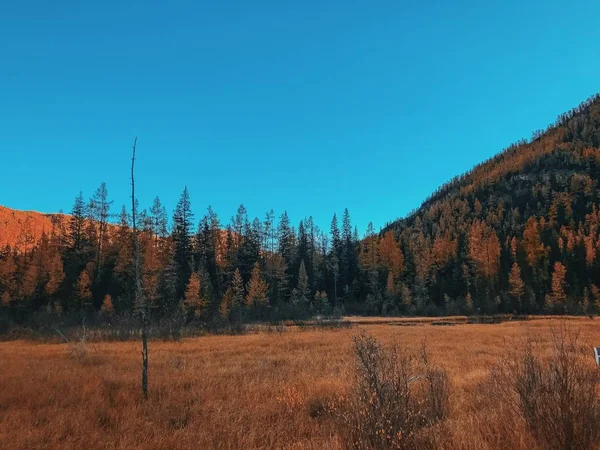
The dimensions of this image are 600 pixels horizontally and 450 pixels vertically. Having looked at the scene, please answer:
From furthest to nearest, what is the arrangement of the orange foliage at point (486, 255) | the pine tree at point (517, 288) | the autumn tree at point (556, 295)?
1. the orange foliage at point (486, 255)
2. the pine tree at point (517, 288)
3. the autumn tree at point (556, 295)

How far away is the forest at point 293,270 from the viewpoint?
5731cm

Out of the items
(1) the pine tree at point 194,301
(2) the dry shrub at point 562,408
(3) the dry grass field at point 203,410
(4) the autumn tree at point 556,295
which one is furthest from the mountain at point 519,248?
(2) the dry shrub at point 562,408

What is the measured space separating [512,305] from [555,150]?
136470 millimetres

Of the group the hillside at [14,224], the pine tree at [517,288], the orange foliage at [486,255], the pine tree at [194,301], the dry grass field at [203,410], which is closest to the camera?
the dry grass field at [203,410]

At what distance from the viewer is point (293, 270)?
298 ft

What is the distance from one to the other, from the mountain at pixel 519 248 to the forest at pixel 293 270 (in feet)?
1.26

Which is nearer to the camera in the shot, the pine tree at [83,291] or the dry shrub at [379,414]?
the dry shrub at [379,414]

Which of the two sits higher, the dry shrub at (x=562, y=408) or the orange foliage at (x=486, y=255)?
the orange foliage at (x=486, y=255)

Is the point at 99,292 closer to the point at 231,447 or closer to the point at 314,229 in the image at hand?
the point at 314,229

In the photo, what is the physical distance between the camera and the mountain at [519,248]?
241 ft

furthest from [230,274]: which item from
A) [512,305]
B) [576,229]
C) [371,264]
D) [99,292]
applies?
[576,229]

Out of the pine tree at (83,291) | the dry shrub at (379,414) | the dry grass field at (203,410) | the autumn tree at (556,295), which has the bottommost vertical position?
the autumn tree at (556,295)

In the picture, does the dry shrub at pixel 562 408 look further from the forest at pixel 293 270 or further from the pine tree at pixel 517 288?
the pine tree at pixel 517 288

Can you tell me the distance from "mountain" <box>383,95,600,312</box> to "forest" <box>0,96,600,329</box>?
15.1 inches
